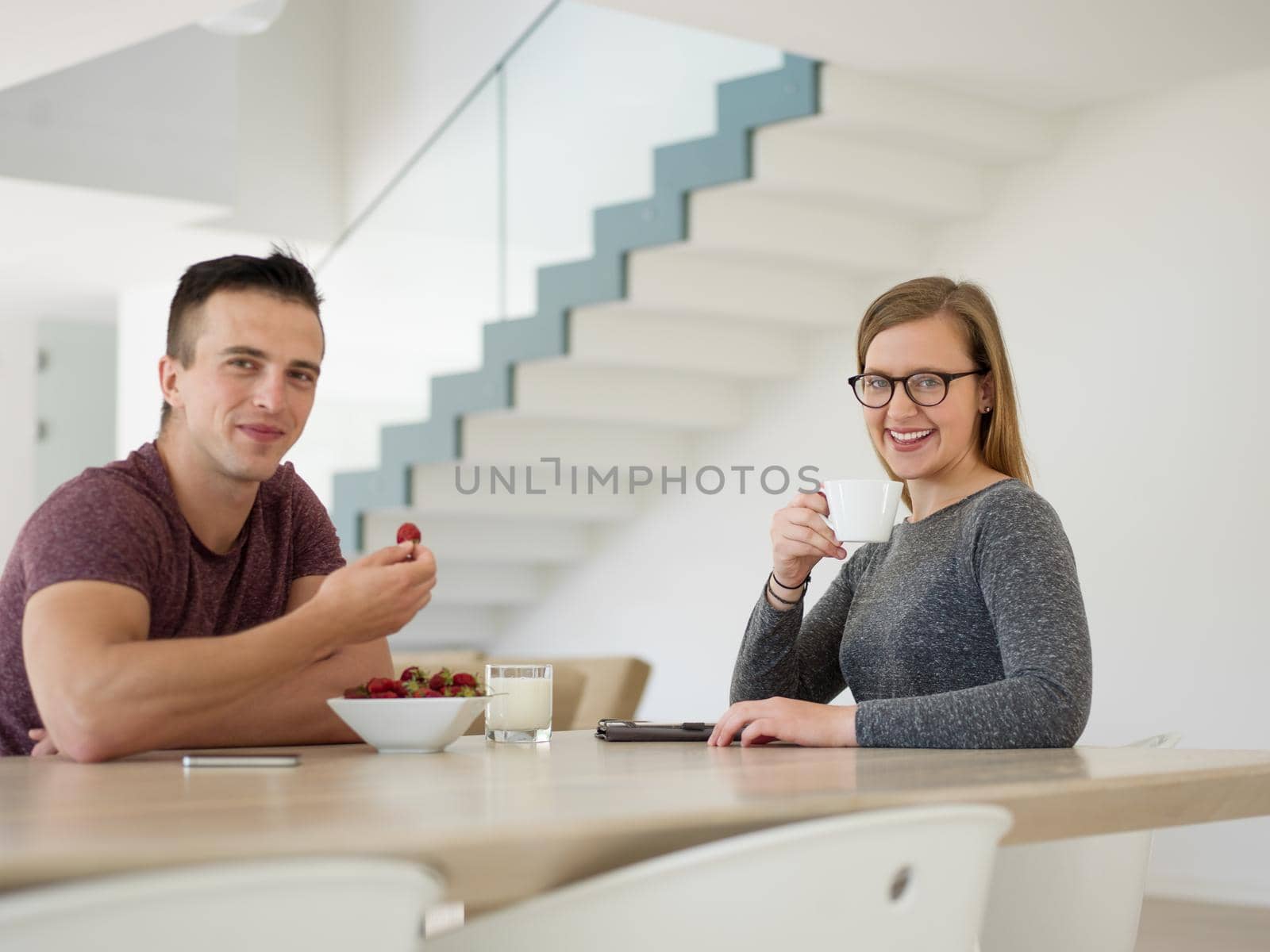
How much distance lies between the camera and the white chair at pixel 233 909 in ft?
2.50

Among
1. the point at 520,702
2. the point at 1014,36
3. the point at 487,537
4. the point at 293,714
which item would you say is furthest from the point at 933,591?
the point at 487,537

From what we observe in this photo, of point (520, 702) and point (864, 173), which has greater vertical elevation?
point (864, 173)

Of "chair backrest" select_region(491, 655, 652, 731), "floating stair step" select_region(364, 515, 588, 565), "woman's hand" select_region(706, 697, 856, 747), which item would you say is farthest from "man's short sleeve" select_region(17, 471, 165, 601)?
"floating stair step" select_region(364, 515, 588, 565)

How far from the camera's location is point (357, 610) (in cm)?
151

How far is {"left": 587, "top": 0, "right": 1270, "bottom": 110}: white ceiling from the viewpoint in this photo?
3795 mm

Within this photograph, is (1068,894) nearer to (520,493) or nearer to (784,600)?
(784,600)

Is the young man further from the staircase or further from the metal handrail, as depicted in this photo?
the metal handrail

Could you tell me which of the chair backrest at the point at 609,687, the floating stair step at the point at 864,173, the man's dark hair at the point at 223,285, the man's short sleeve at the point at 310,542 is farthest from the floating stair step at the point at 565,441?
the man's dark hair at the point at 223,285

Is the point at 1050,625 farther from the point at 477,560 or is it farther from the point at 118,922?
the point at 477,560

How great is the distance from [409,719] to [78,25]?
2967 mm

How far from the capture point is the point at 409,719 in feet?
5.15

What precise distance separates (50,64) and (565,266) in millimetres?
1644

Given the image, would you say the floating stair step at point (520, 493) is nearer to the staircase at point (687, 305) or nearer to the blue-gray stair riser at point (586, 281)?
the staircase at point (687, 305)

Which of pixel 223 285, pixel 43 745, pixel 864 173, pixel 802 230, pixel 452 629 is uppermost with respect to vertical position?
pixel 864 173
